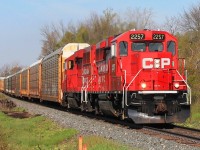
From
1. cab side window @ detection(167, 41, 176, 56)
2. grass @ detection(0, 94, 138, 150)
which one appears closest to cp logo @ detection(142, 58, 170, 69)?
cab side window @ detection(167, 41, 176, 56)

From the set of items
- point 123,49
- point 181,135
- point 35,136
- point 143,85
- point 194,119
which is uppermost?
point 123,49

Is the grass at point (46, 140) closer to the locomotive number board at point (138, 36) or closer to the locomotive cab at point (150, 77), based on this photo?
the locomotive cab at point (150, 77)

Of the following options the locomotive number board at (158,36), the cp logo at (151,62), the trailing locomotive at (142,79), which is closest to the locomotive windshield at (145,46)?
the trailing locomotive at (142,79)

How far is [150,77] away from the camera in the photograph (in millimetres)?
13812

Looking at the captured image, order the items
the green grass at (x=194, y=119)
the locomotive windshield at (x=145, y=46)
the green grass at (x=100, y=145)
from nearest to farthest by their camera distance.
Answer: the green grass at (x=100, y=145) < the locomotive windshield at (x=145, y=46) < the green grass at (x=194, y=119)

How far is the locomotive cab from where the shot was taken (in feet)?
43.6

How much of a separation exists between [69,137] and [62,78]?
12.4 meters

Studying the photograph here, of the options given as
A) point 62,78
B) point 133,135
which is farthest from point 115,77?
point 62,78

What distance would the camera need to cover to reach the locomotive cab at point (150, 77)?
1329 cm

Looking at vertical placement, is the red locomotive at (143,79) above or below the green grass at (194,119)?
above

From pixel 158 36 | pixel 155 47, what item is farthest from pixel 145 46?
pixel 158 36

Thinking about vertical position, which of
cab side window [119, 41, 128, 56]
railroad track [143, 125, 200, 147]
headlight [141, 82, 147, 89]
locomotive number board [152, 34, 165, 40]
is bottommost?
railroad track [143, 125, 200, 147]

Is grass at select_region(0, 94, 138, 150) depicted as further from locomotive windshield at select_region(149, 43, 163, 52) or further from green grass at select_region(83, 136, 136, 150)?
locomotive windshield at select_region(149, 43, 163, 52)

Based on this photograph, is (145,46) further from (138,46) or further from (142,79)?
(142,79)
